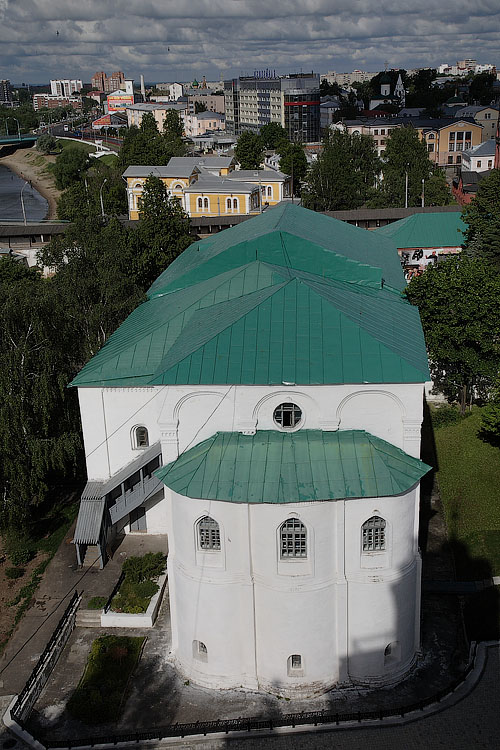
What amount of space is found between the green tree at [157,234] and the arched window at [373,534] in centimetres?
3247

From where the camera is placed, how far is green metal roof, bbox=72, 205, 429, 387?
20.8 metres

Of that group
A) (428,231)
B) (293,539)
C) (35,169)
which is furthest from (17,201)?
(293,539)

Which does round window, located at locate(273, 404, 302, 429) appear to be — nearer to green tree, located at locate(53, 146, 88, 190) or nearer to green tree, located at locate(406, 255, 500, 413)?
green tree, located at locate(406, 255, 500, 413)

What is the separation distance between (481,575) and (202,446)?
11.3m

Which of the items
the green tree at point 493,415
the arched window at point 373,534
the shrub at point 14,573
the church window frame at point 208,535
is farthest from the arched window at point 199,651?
the green tree at point 493,415

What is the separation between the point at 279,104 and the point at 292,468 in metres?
144

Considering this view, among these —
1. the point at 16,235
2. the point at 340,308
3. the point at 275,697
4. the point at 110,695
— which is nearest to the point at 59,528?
the point at 110,695

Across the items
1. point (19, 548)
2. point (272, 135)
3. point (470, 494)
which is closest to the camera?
point (19, 548)

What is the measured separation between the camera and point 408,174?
81750mm

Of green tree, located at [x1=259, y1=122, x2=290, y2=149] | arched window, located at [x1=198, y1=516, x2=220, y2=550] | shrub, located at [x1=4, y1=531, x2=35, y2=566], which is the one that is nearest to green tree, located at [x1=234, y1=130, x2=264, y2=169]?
green tree, located at [x1=259, y1=122, x2=290, y2=149]

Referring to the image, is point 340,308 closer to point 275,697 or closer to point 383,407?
point 383,407

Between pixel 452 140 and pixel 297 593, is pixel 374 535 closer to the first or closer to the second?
pixel 297 593

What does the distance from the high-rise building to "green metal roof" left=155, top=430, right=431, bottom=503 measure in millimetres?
131884

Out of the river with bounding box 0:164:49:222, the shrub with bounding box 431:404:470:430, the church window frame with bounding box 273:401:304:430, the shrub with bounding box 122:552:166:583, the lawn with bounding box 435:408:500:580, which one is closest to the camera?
the church window frame with bounding box 273:401:304:430
